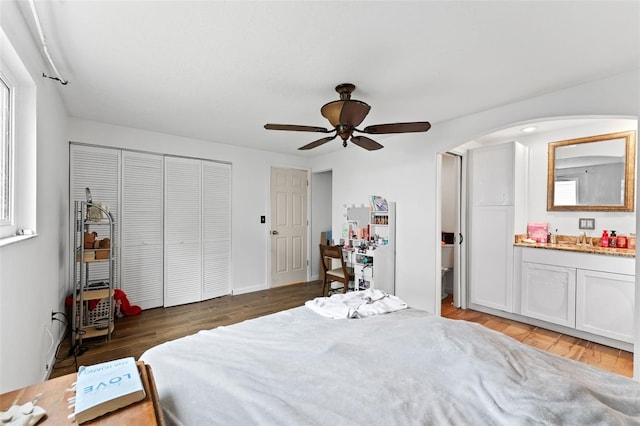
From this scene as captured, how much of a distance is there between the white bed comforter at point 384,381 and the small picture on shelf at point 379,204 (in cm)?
235

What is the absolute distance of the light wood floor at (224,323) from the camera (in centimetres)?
256

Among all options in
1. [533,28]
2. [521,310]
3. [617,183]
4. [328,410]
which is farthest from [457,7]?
[521,310]

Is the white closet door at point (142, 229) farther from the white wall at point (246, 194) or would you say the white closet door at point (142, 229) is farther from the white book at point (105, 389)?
the white book at point (105, 389)

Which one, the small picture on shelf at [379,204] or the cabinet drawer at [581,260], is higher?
the small picture on shelf at [379,204]

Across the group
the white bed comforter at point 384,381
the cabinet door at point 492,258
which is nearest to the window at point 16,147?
the white bed comforter at point 384,381

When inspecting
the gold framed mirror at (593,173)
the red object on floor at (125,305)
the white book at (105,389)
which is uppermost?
the gold framed mirror at (593,173)

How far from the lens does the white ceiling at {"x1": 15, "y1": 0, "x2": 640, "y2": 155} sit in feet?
5.04

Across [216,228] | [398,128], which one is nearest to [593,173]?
[398,128]

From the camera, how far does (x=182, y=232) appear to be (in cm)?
407

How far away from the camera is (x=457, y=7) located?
4.91ft

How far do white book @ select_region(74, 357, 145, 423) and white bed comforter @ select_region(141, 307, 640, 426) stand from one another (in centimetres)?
19

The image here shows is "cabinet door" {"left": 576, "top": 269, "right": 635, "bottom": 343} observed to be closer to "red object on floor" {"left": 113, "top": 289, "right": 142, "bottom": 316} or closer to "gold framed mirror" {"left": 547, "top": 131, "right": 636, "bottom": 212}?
"gold framed mirror" {"left": 547, "top": 131, "right": 636, "bottom": 212}

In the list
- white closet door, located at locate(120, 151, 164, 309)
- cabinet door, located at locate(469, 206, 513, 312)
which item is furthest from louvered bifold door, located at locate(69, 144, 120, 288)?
cabinet door, located at locate(469, 206, 513, 312)

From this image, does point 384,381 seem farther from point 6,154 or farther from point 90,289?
point 90,289
